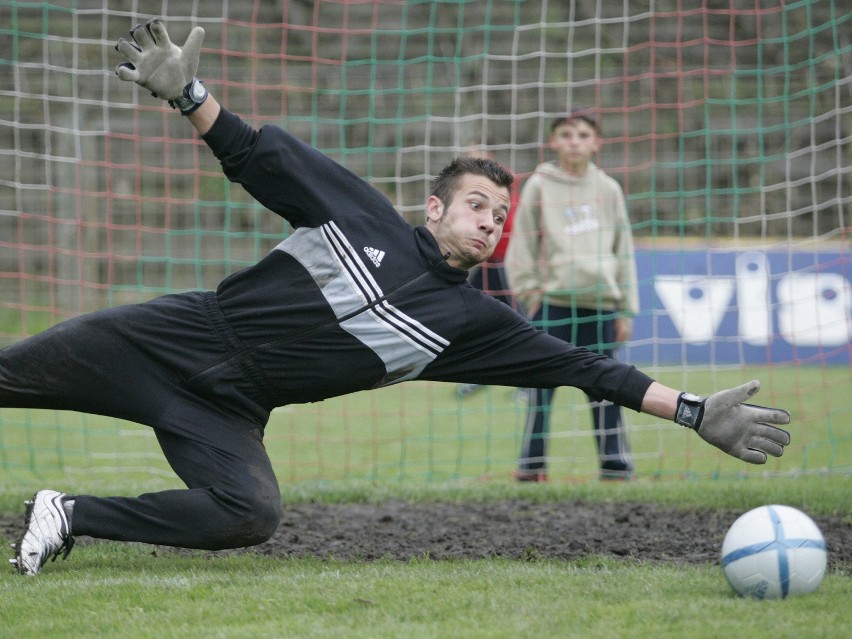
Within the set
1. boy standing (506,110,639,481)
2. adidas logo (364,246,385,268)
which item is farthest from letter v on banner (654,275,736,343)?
adidas logo (364,246,385,268)

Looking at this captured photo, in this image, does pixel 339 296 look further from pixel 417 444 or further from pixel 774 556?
pixel 417 444

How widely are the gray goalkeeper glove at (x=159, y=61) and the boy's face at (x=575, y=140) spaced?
11.4 ft

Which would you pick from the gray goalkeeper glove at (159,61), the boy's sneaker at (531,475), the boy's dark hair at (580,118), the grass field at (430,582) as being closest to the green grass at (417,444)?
the grass field at (430,582)

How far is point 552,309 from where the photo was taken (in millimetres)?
7395

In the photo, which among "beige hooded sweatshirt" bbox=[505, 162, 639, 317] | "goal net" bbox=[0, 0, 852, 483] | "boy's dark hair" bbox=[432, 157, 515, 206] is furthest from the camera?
"goal net" bbox=[0, 0, 852, 483]

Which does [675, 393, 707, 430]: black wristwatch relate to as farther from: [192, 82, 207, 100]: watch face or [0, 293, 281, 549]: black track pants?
[192, 82, 207, 100]: watch face

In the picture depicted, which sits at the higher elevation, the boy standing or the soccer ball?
the boy standing

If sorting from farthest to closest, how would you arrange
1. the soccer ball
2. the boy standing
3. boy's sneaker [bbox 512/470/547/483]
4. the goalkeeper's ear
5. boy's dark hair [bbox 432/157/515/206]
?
the boy standing, boy's sneaker [bbox 512/470/547/483], boy's dark hair [bbox 432/157/515/206], the goalkeeper's ear, the soccer ball

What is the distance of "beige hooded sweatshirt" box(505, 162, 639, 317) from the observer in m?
7.26

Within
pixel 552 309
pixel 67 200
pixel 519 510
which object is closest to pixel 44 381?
pixel 519 510

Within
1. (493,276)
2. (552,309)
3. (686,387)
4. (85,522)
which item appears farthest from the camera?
(686,387)

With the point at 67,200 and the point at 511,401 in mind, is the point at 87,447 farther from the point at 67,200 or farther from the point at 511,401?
the point at 67,200

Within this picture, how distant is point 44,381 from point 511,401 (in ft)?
25.9

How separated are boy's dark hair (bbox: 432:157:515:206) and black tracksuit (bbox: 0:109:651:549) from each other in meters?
0.19
